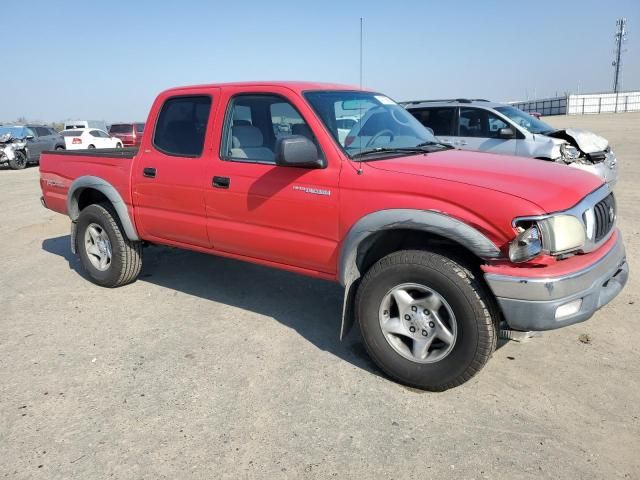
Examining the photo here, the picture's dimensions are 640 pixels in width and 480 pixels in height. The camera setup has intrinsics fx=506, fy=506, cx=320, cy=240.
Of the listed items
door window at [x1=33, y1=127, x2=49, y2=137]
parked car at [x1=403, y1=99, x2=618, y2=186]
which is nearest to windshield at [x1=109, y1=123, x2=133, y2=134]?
door window at [x1=33, y1=127, x2=49, y2=137]

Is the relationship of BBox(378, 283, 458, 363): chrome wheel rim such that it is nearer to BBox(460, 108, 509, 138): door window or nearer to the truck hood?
the truck hood

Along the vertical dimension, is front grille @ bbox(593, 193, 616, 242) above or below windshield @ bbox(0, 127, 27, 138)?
below

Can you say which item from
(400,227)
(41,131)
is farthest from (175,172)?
(41,131)

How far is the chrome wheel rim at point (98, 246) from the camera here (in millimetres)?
5138

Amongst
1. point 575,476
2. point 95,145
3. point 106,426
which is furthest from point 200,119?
point 95,145

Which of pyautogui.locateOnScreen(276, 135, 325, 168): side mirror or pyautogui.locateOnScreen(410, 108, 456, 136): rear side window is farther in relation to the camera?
pyautogui.locateOnScreen(410, 108, 456, 136): rear side window

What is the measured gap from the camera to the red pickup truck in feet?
9.07

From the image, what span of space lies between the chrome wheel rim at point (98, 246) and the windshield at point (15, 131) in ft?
58.2

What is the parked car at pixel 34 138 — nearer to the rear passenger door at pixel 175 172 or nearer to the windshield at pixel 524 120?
the windshield at pixel 524 120

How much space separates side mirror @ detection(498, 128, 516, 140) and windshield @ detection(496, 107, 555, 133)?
0.31 meters

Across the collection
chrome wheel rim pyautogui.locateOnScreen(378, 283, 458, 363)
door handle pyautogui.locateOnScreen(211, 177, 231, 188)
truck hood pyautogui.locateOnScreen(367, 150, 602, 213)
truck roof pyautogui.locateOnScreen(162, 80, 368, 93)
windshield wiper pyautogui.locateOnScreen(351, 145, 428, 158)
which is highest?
truck roof pyautogui.locateOnScreen(162, 80, 368, 93)

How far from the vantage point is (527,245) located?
267 cm

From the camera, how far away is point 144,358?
3.67 metres

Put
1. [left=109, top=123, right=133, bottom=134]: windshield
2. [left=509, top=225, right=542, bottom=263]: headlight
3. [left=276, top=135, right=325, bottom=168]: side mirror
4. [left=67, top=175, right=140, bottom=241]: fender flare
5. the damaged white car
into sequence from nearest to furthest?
[left=509, top=225, right=542, bottom=263]: headlight → [left=276, top=135, right=325, bottom=168]: side mirror → [left=67, top=175, right=140, bottom=241]: fender flare → the damaged white car → [left=109, top=123, right=133, bottom=134]: windshield
